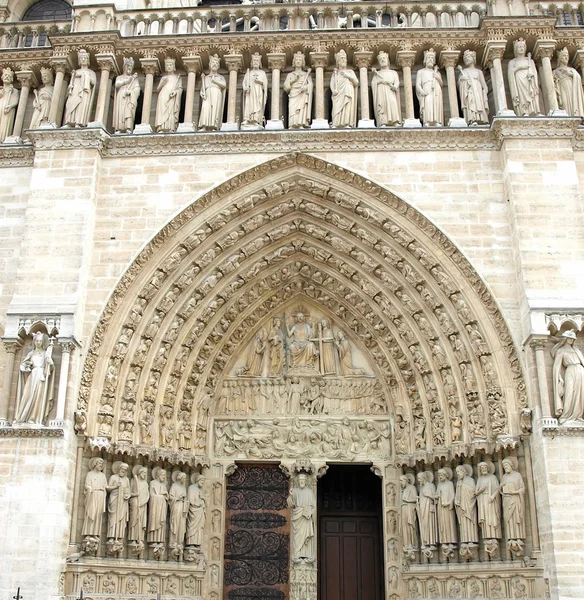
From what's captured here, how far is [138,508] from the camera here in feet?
31.3

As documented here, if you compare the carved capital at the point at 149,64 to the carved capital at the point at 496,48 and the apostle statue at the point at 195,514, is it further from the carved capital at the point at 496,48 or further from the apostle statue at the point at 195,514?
the apostle statue at the point at 195,514

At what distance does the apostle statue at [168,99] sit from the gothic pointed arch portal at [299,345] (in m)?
1.25

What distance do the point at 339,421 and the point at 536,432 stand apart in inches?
112

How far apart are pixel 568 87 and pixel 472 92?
1.32 meters

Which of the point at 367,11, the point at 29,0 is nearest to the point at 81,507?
the point at 367,11

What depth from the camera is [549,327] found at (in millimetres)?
9188

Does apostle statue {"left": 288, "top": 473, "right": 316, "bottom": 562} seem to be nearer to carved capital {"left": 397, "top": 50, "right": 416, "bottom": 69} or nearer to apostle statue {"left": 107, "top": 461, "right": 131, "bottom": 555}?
apostle statue {"left": 107, "top": 461, "right": 131, "bottom": 555}

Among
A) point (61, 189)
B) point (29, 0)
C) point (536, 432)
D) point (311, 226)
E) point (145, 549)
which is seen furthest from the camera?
point (29, 0)

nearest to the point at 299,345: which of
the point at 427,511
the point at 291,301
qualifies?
the point at 291,301

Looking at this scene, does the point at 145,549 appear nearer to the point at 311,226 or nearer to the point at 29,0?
the point at 311,226

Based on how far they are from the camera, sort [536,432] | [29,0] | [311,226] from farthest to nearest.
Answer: [29,0] → [311,226] → [536,432]

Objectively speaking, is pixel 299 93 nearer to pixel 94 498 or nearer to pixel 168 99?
pixel 168 99

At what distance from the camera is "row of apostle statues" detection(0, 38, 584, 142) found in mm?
10680

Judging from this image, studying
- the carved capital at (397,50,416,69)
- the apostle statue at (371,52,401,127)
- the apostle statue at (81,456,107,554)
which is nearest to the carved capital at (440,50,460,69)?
the carved capital at (397,50,416,69)
